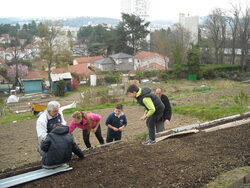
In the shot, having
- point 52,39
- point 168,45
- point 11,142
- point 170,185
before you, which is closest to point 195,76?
point 168,45

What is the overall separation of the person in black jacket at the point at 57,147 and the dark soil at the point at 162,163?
251mm

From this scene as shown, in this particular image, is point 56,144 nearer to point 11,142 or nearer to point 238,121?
point 238,121

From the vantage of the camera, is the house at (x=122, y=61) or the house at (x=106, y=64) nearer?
the house at (x=122, y=61)

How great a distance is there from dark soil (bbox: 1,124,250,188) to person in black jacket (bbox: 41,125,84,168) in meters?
0.25

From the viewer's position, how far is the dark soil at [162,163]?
12.7 feet

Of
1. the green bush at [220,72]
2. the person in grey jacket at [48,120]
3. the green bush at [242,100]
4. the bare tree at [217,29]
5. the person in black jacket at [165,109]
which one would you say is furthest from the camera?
the bare tree at [217,29]

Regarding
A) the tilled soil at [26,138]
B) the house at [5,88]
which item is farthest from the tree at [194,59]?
the house at [5,88]

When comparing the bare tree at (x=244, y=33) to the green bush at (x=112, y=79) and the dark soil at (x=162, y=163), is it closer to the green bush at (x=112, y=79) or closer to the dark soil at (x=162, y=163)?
the green bush at (x=112, y=79)

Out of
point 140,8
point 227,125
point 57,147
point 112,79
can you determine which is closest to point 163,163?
point 57,147

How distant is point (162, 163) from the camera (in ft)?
14.6

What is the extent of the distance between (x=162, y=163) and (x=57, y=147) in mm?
1726

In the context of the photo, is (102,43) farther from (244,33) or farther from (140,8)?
(140,8)

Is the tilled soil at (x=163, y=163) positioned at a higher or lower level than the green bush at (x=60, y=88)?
higher

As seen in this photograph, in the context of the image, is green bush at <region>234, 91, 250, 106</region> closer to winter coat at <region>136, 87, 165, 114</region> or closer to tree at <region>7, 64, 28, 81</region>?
winter coat at <region>136, 87, 165, 114</region>
